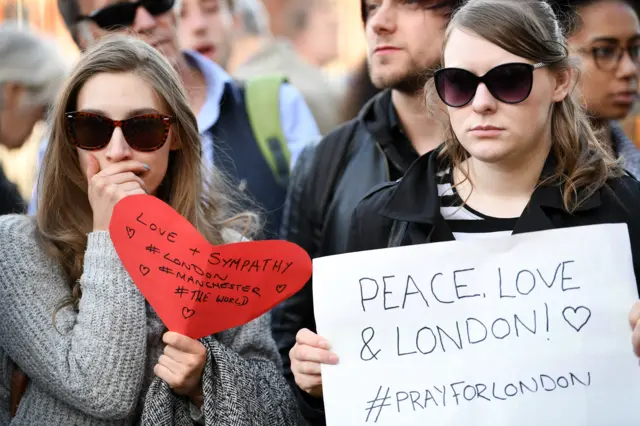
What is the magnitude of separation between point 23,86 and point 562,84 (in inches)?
136

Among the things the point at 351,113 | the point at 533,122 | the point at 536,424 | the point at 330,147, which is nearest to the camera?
the point at 536,424

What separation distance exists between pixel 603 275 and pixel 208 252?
1.02 m

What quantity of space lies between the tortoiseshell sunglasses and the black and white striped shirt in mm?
858

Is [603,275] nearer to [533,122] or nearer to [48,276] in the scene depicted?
[533,122]

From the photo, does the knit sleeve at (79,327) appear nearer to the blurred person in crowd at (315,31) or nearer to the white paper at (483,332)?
the white paper at (483,332)

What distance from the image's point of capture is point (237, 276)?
2549 mm

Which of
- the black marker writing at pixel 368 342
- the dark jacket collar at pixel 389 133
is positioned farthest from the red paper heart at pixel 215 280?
the dark jacket collar at pixel 389 133

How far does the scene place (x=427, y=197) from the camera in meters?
2.65

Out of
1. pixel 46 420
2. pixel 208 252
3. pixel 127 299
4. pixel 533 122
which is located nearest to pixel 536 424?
pixel 533 122

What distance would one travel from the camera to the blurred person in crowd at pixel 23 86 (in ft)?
17.0

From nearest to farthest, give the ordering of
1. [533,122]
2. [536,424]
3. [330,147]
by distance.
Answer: [536,424]
[533,122]
[330,147]

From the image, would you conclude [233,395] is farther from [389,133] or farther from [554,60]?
[389,133]

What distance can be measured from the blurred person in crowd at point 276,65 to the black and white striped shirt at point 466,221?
2.75 m

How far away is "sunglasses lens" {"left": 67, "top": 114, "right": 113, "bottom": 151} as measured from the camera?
2.78 meters
